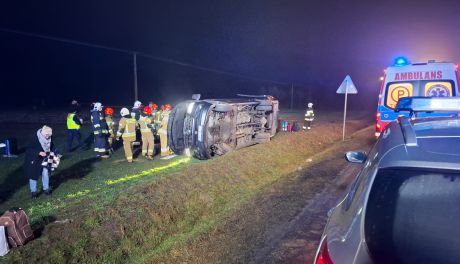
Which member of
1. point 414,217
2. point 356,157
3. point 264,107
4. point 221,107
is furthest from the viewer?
point 264,107

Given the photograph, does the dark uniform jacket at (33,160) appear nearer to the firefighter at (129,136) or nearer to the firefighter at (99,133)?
the firefighter at (129,136)

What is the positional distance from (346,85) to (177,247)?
33.5ft

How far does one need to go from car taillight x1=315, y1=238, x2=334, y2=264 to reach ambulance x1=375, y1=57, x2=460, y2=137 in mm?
6855

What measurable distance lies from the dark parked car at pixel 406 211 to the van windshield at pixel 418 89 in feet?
23.7

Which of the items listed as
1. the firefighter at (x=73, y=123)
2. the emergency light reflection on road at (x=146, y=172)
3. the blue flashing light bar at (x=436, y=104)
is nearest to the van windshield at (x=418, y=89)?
the blue flashing light bar at (x=436, y=104)

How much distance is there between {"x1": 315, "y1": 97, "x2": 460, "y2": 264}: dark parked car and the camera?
5.90ft

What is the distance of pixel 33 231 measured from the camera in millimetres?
5000

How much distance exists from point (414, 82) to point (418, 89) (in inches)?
8.2

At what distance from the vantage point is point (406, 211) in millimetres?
1976

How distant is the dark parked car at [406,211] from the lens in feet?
5.90

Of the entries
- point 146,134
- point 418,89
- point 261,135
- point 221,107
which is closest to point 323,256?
point 221,107

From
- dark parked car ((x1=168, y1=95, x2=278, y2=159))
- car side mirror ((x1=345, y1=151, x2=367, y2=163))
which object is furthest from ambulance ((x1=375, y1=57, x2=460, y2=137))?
car side mirror ((x1=345, y1=151, x2=367, y2=163))

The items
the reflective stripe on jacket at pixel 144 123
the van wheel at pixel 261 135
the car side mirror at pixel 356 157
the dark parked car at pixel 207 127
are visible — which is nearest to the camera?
the car side mirror at pixel 356 157

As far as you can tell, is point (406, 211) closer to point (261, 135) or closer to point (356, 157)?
point (356, 157)
